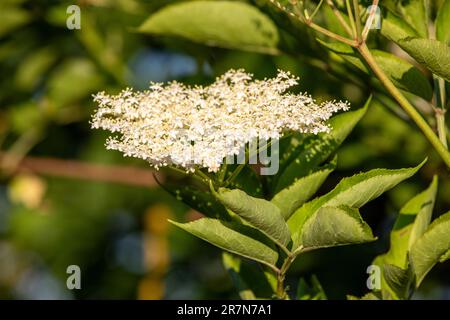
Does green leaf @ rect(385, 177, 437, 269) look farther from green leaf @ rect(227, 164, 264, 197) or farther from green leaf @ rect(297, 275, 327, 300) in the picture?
green leaf @ rect(227, 164, 264, 197)

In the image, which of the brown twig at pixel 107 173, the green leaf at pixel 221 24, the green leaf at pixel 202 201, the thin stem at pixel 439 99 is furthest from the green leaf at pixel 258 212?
the brown twig at pixel 107 173

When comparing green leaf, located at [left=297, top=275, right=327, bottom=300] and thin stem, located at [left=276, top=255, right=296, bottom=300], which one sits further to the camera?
green leaf, located at [left=297, top=275, right=327, bottom=300]

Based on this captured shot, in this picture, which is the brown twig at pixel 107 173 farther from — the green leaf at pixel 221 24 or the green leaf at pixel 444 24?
the green leaf at pixel 444 24

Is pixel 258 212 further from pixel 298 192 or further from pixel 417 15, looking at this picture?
pixel 417 15

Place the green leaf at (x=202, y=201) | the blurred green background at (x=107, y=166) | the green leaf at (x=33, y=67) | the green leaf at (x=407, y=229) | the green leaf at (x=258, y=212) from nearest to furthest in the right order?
1. the green leaf at (x=258, y=212)
2. the green leaf at (x=202, y=201)
3. the green leaf at (x=407, y=229)
4. the blurred green background at (x=107, y=166)
5. the green leaf at (x=33, y=67)

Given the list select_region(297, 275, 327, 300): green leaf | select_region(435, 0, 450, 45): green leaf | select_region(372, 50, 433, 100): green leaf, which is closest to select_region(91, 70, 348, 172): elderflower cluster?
select_region(372, 50, 433, 100): green leaf

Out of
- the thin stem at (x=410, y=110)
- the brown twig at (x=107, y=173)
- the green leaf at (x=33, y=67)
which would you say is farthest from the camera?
the green leaf at (x=33, y=67)
